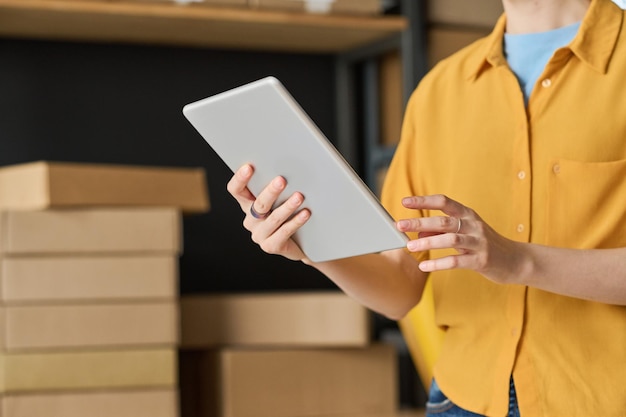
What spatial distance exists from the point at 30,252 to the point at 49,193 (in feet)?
0.43

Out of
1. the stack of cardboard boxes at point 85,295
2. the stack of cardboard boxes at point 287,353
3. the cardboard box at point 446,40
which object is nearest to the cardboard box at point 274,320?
the stack of cardboard boxes at point 287,353

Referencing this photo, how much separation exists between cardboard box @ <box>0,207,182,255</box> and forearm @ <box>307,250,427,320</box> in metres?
0.99

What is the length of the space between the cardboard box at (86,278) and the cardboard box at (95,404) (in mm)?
202

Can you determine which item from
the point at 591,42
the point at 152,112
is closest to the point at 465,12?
the point at 152,112

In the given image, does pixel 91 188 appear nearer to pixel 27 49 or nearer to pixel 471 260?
pixel 27 49

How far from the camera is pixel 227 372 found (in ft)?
7.29

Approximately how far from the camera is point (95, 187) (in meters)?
2.07

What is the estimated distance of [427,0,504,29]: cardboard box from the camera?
96.1 inches

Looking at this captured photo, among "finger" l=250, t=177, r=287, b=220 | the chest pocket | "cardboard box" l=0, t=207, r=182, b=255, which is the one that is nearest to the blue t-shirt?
the chest pocket

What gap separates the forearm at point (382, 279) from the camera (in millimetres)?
1114

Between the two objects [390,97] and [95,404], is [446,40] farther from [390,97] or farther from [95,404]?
[95,404]

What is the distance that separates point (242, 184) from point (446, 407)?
362 millimetres

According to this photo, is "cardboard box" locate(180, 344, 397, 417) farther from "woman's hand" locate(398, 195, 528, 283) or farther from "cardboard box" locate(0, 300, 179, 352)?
"woman's hand" locate(398, 195, 528, 283)

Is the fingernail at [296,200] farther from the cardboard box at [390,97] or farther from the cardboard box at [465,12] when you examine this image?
the cardboard box at [390,97]
